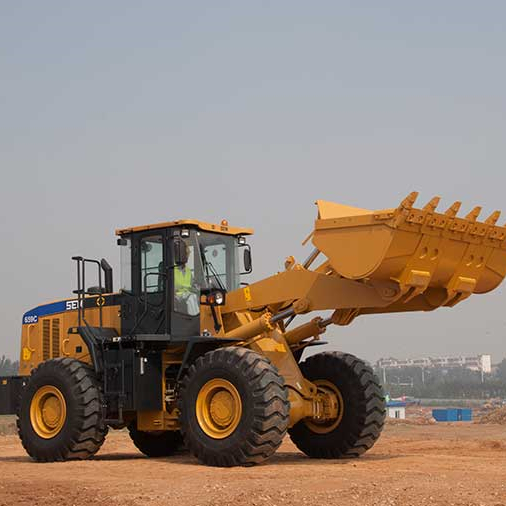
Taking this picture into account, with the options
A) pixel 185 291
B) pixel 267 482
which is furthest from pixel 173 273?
pixel 267 482

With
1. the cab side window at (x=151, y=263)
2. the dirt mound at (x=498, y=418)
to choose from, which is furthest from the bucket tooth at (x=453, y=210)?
the dirt mound at (x=498, y=418)

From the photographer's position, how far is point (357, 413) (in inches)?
645

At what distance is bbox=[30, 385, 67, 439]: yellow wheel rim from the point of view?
16375 mm

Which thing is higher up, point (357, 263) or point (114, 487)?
point (357, 263)

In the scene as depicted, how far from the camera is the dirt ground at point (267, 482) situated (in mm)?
11164

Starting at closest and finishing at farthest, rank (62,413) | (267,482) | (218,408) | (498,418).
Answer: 1. (267,482)
2. (218,408)
3. (62,413)
4. (498,418)

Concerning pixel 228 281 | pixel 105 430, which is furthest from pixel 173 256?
pixel 105 430

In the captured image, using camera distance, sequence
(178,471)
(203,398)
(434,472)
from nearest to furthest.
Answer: (434,472), (178,471), (203,398)

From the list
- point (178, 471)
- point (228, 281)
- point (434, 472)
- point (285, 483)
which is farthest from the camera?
point (228, 281)

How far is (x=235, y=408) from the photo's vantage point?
14.8 meters

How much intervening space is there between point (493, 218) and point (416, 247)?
161 centimetres

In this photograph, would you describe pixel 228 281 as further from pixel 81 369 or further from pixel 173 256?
pixel 81 369

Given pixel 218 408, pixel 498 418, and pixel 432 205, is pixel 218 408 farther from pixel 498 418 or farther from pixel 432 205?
pixel 498 418

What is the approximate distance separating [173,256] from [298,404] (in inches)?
115
